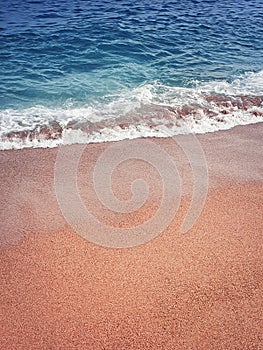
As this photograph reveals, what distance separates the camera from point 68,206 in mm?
4598

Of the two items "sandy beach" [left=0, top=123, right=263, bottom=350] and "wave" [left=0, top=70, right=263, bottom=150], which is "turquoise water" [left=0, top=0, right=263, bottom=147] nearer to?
"wave" [left=0, top=70, right=263, bottom=150]

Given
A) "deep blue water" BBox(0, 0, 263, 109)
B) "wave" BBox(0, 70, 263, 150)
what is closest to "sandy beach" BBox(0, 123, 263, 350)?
"wave" BBox(0, 70, 263, 150)

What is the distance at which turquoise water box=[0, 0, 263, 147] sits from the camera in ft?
23.7

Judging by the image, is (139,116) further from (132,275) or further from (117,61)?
(132,275)

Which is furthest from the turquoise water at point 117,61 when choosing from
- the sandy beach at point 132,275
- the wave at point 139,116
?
the sandy beach at point 132,275

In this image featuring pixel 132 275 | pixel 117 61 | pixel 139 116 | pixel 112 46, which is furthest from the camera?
pixel 112 46

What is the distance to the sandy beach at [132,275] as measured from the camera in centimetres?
321

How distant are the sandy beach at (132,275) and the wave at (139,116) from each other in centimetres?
125

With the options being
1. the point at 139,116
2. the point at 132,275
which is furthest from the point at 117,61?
the point at 132,275

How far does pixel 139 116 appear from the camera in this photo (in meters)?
7.00

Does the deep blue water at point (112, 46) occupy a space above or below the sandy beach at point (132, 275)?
above

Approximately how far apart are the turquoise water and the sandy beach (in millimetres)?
2052

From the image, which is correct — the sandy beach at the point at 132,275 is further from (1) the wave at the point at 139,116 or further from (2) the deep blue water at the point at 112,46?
(2) the deep blue water at the point at 112,46

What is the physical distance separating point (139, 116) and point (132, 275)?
387cm
